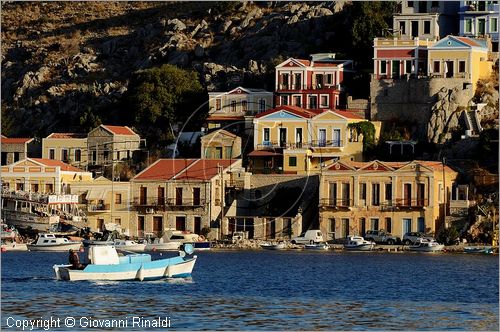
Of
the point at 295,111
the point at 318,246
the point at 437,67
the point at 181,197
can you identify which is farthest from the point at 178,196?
the point at 437,67

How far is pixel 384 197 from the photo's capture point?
118812 millimetres

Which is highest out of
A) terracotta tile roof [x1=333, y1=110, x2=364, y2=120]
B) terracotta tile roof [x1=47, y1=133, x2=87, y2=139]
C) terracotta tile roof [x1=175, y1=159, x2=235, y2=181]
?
terracotta tile roof [x1=333, y1=110, x2=364, y2=120]

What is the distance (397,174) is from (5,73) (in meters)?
45.6

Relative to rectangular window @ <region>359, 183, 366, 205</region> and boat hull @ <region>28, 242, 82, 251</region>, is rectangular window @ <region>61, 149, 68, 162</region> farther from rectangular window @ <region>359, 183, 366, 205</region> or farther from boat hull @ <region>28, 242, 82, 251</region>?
rectangular window @ <region>359, 183, 366, 205</region>

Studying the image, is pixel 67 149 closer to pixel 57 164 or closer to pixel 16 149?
pixel 16 149

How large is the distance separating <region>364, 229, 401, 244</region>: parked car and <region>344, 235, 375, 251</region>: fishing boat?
1.13 metres

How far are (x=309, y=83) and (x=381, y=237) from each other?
17.9m

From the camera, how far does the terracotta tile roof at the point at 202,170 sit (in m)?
123

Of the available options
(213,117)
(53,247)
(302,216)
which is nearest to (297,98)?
(213,117)

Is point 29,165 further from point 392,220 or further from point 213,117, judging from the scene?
point 392,220

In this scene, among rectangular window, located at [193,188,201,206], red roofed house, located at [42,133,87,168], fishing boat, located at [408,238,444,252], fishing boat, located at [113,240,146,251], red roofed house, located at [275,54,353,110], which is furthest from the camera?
red roofed house, located at [42,133,87,168]

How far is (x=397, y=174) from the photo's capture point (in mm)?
118188

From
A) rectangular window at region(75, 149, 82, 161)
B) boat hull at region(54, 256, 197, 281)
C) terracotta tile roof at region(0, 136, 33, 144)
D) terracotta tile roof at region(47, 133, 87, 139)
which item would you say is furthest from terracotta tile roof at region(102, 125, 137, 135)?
boat hull at region(54, 256, 197, 281)

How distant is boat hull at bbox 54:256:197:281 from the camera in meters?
86.4
